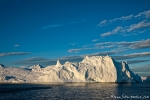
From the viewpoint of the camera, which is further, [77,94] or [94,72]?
[94,72]

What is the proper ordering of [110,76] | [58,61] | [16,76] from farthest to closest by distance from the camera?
[16,76] → [58,61] → [110,76]

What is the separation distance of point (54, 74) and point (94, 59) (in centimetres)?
2738

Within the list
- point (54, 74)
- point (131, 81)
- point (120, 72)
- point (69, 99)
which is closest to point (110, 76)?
point (120, 72)

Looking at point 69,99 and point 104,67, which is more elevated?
point 104,67

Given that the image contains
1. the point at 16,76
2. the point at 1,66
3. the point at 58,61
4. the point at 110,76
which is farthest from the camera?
the point at 1,66

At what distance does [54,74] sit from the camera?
136000 mm

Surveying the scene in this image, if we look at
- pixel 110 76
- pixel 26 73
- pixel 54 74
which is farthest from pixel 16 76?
pixel 110 76

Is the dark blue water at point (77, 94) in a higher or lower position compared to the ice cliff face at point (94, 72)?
lower

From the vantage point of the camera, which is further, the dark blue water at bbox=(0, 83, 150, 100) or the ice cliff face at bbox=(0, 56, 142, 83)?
the ice cliff face at bbox=(0, 56, 142, 83)

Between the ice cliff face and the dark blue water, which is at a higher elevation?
the ice cliff face

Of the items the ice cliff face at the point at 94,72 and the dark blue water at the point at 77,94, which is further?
the ice cliff face at the point at 94,72

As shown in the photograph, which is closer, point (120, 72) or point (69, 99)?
point (69, 99)

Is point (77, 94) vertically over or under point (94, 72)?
under

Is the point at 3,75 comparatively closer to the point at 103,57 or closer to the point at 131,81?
the point at 103,57
